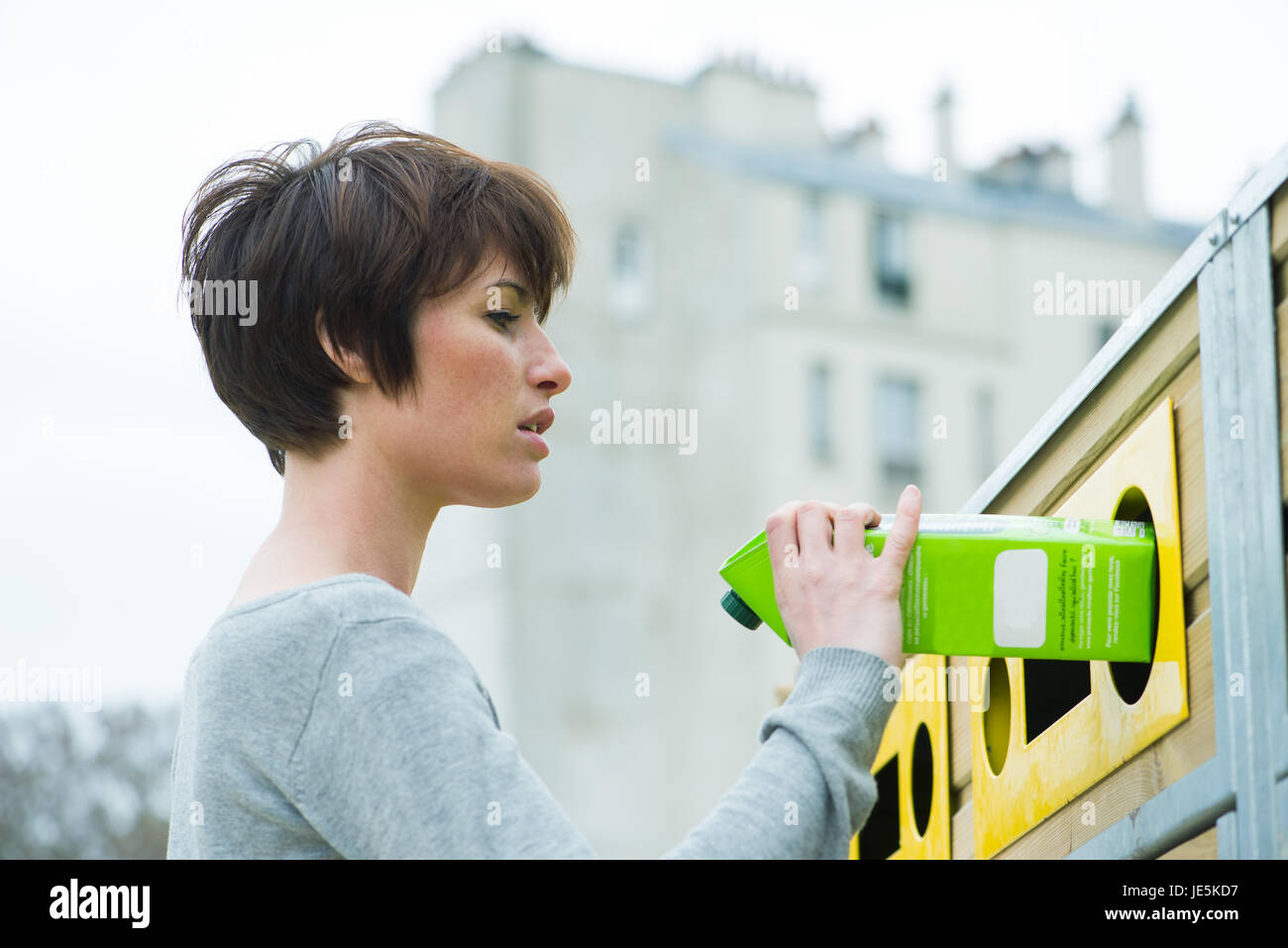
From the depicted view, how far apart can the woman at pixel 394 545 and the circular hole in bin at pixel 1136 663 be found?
0.37 metres

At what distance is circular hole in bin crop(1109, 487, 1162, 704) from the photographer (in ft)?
6.40

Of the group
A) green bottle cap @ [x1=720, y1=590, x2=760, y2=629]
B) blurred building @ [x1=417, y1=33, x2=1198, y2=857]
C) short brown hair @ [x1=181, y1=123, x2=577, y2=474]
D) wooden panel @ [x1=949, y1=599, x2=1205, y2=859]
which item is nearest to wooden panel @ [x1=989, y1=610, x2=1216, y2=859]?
wooden panel @ [x1=949, y1=599, x2=1205, y2=859]

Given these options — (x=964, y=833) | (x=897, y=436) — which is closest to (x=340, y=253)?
(x=964, y=833)

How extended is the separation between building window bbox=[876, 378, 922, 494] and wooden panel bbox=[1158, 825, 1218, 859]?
20668 millimetres

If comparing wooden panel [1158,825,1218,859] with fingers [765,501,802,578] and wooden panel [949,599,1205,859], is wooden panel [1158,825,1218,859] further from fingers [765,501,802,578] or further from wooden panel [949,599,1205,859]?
fingers [765,501,802,578]

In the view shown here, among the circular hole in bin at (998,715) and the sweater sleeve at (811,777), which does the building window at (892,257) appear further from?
the sweater sleeve at (811,777)

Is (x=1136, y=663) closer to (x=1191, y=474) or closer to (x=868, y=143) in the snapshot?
(x=1191, y=474)

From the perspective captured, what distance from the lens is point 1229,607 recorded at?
5.74 ft

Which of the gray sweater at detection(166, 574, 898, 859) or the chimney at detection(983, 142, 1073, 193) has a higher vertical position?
the chimney at detection(983, 142, 1073, 193)

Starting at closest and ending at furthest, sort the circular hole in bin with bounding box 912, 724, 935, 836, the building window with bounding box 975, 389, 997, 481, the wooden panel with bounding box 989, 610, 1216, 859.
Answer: the wooden panel with bounding box 989, 610, 1216, 859 → the circular hole in bin with bounding box 912, 724, 935, 836 → the building window with bounding box 975, 389, 997, 481

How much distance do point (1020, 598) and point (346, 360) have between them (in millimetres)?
837

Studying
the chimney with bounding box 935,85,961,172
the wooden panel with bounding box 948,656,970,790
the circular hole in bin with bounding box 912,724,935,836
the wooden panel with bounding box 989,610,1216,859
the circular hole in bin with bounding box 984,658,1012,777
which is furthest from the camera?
the chimney with bounding box 935,85,961,172
